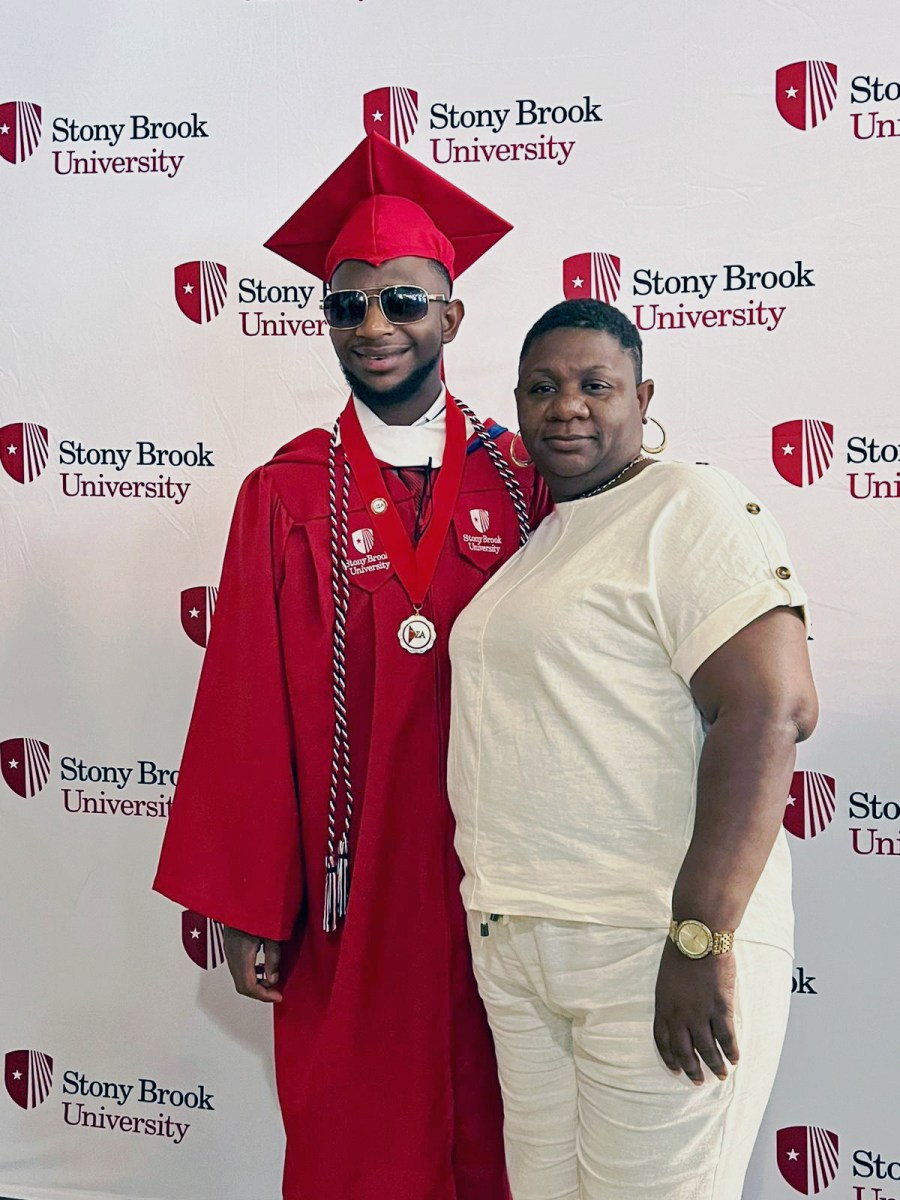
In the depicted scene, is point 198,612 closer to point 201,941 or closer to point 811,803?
point 201,941

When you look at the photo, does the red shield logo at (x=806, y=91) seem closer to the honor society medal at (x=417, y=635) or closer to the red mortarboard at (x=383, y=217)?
the red mortarboard at (x=383, y=217)

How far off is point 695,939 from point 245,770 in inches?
30.6

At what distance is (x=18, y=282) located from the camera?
8.18 feet

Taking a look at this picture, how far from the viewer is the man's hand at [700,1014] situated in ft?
4.16

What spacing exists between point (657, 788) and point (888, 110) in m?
1.46

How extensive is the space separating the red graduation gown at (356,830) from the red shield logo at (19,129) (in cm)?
116

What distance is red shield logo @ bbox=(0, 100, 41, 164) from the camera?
2.48m

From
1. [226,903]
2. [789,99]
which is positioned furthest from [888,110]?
[226,903]

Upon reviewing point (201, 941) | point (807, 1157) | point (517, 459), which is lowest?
point (807, 1157)

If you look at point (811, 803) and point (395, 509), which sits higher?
point (395, 509)

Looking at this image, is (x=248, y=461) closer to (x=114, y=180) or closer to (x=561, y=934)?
(x=114, y=180)

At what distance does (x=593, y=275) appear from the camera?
229 centimetres

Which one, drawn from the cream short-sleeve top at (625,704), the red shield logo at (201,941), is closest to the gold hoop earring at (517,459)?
the cream short-sleeve top at (625,704)

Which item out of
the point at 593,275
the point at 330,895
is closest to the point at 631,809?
the point at 330,895
